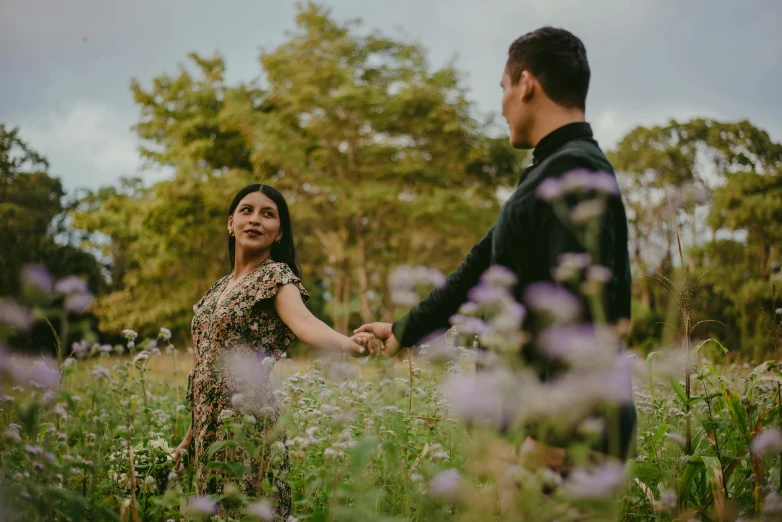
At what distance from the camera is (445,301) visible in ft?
7.89

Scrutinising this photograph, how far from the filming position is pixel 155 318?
19688 millimetres

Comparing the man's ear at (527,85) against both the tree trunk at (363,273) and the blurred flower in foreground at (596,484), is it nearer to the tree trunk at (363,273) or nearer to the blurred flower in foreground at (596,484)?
the blurred flower in foreground at (596,484)

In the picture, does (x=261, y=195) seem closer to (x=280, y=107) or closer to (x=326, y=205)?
(x=326, y=205)

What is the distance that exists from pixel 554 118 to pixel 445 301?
0.93 metres

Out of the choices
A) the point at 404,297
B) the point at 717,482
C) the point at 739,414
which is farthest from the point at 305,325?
the point at 739,414

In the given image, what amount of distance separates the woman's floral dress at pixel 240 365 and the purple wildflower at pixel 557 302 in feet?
4.48

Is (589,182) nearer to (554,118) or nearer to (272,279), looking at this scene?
(554,118)

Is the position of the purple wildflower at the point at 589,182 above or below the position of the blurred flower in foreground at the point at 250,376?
above

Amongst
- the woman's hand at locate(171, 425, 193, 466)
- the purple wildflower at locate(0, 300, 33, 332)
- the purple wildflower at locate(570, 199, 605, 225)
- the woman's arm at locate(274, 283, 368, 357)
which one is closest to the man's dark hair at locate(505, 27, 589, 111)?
the purple wildflower at locate(570, 199, 605, 225)

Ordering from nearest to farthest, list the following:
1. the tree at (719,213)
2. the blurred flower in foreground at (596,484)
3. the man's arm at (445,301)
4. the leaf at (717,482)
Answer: the blurred flower in foreground at (596,484)
the leaf at (717,482)
the man's arm at (445,301)
the tree at (719,213)

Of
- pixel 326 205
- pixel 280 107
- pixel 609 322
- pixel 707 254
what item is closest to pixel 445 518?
pixel 609 322

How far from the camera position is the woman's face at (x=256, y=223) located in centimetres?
288

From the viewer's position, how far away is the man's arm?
2.31 metres

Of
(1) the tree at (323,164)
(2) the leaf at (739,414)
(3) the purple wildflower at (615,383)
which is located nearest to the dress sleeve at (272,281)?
(3) the purple wildflower at (615,383)
